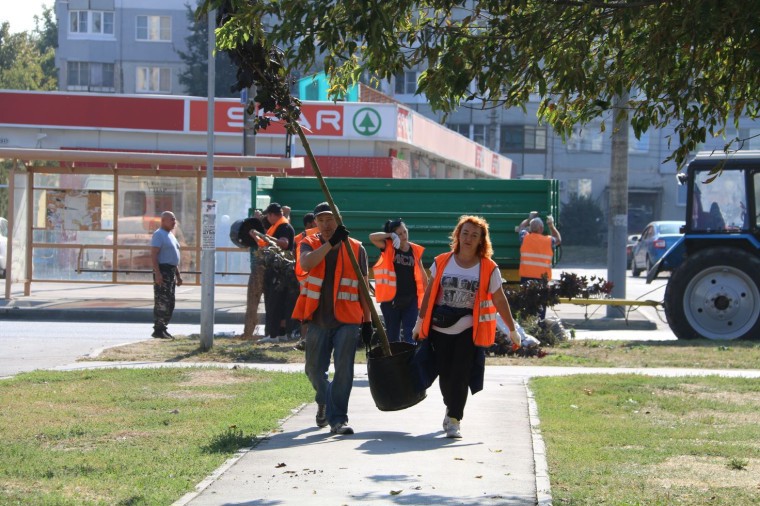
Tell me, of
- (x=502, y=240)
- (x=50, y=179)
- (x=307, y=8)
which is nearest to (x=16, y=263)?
(x=50, y=179)

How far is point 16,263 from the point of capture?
26000 mm

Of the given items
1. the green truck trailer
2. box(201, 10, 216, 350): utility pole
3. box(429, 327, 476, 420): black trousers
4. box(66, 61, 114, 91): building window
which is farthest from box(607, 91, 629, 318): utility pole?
box(66, 61, 114, 91): building window

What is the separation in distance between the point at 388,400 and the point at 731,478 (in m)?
2.60

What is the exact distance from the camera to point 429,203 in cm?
2103

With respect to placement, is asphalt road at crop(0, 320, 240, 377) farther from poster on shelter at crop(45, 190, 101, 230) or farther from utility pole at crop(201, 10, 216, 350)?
poster on shelter at crop(45, 190, 101, 230)

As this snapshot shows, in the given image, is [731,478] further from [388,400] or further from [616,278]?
[616,278]

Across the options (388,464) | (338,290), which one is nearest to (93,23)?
(338,290)

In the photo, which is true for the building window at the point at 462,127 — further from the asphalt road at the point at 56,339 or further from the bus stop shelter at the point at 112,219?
the asphalt road at the point at 56,339

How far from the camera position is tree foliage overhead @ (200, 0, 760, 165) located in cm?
739

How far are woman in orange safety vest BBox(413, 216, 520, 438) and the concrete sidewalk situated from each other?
1.36 feet

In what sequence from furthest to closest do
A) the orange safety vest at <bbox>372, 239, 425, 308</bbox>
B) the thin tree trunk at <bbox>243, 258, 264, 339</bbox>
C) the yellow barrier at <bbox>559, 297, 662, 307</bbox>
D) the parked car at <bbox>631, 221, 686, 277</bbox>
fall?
the parked car at <bbox>631, 221, 686, 277</bbox> → the yellow barrier at <bbox>559, 297, 662, 307</bbox> → the thin tree trunk at <bbox>243, 258, 264, 339</bbox> → the orange safety vest at <bbox>372, 239, 425, 308</bbox>

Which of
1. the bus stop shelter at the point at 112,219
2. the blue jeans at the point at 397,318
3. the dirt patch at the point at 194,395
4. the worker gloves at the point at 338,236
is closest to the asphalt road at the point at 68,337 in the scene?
the dirt patch at the point at 194,395

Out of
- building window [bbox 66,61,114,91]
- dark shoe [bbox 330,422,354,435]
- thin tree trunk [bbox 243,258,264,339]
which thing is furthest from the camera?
building window [bbox 66,61,114,91]

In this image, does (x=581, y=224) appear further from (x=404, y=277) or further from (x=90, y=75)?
(x=404, y=277)
